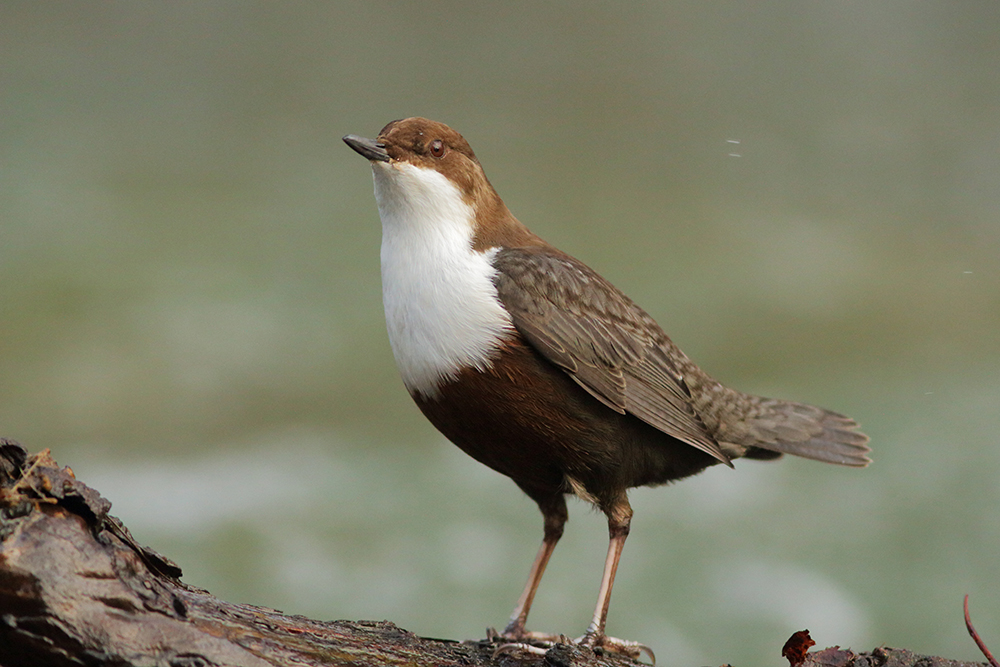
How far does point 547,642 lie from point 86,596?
1553 mm

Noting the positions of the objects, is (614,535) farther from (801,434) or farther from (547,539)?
(801,434)

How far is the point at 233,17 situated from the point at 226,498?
3466 millimetres

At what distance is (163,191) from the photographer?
6.96 meters

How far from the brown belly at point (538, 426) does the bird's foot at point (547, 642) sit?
0.43 metres

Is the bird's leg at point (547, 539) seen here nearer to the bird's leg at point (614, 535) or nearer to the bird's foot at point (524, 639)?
the bird's foot at point (524, 639)

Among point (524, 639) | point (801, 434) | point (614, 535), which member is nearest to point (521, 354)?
point (614, 535)

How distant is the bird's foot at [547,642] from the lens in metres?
2.75

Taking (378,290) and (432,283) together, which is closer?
(432,283)

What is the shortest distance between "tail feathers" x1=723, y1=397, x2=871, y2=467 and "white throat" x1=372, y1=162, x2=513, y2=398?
1084 millimetres

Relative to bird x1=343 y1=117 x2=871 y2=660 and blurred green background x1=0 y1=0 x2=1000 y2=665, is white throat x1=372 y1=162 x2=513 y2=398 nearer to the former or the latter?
bird x1=343 y1=117 x2=871 y2=660

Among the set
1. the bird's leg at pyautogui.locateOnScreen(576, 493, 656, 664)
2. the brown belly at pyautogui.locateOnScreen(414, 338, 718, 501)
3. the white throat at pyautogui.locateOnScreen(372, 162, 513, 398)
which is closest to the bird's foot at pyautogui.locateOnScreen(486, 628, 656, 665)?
the bird's leg at pyautogui.locateOnScreen(576, 493, 656, 664)

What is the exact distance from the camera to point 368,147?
9.01 feet

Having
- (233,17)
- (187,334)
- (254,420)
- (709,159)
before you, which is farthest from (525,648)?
(233,17)

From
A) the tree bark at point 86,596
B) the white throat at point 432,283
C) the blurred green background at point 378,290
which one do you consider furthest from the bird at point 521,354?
the blurred green background at point 378,290
